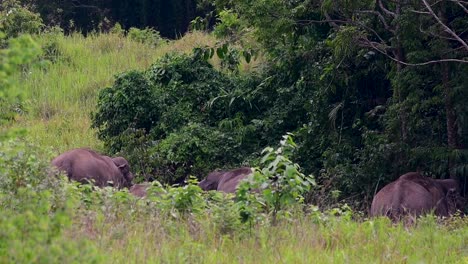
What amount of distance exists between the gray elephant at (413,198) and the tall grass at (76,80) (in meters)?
7.95

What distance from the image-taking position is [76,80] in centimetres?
2345

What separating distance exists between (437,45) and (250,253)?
6718 millimetres

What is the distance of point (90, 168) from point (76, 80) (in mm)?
9264

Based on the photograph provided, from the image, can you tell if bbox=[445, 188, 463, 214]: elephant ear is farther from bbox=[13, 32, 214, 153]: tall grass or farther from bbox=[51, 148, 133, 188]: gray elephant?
bbox=[13, 32, 214, 153]: tall grass

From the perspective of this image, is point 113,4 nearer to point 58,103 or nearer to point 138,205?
point 58,103

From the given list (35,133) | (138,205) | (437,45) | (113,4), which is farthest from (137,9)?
(138,205)

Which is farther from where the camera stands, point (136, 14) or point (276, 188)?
point (136, 14)

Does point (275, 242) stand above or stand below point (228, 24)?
below

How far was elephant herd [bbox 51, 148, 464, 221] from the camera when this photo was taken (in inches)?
Answer: 484

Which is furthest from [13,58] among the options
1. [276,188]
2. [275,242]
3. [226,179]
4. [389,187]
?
[226,179]

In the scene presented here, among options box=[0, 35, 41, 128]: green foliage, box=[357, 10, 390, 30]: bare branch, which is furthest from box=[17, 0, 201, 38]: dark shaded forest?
box=[0, 35, 41, 128]: green foliage

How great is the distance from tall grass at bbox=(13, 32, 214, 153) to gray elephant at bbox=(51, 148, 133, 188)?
10.4ft

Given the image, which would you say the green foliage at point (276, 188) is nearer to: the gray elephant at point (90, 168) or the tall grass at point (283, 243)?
the tall grass at point (283, 243)

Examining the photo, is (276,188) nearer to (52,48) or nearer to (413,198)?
(413,198)
